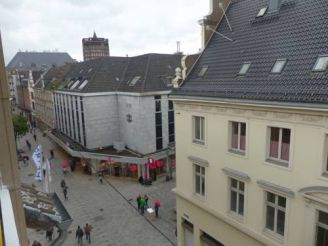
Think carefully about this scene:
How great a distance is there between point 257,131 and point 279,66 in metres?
2.80

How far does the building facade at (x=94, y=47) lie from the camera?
443 feet

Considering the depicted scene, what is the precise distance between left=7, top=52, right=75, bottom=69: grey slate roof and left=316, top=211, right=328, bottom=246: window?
100 meters

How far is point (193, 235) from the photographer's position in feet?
50.7

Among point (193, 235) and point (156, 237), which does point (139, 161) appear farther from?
point (193, 235)

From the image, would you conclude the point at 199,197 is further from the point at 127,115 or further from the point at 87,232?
the point at 127,115

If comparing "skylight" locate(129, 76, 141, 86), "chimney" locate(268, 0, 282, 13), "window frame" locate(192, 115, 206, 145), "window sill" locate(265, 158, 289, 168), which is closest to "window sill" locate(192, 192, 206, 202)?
"window frame" locate(192, 115, 206, 145)

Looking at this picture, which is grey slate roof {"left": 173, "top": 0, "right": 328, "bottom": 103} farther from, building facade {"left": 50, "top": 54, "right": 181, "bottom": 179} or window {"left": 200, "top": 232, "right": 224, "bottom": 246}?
building facade {"left": 50, "top": 54, "right": 181, "bottom": 179}

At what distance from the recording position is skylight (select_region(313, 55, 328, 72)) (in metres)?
9.41

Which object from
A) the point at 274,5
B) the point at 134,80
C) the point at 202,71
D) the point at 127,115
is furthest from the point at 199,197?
the point at 134,80

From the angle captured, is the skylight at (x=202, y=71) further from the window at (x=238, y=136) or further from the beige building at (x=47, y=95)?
the beige building at (x=47, y=95)

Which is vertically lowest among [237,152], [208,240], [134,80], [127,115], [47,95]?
[208,240]

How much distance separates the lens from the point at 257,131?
1071 centimetres

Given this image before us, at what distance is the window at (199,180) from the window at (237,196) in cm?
200

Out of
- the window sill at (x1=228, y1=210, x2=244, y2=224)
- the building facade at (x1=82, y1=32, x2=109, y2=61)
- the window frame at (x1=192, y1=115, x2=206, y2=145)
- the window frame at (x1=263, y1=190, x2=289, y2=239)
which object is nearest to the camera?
the window frame at (x1=263, y1=190, x2=289, y2=239)
